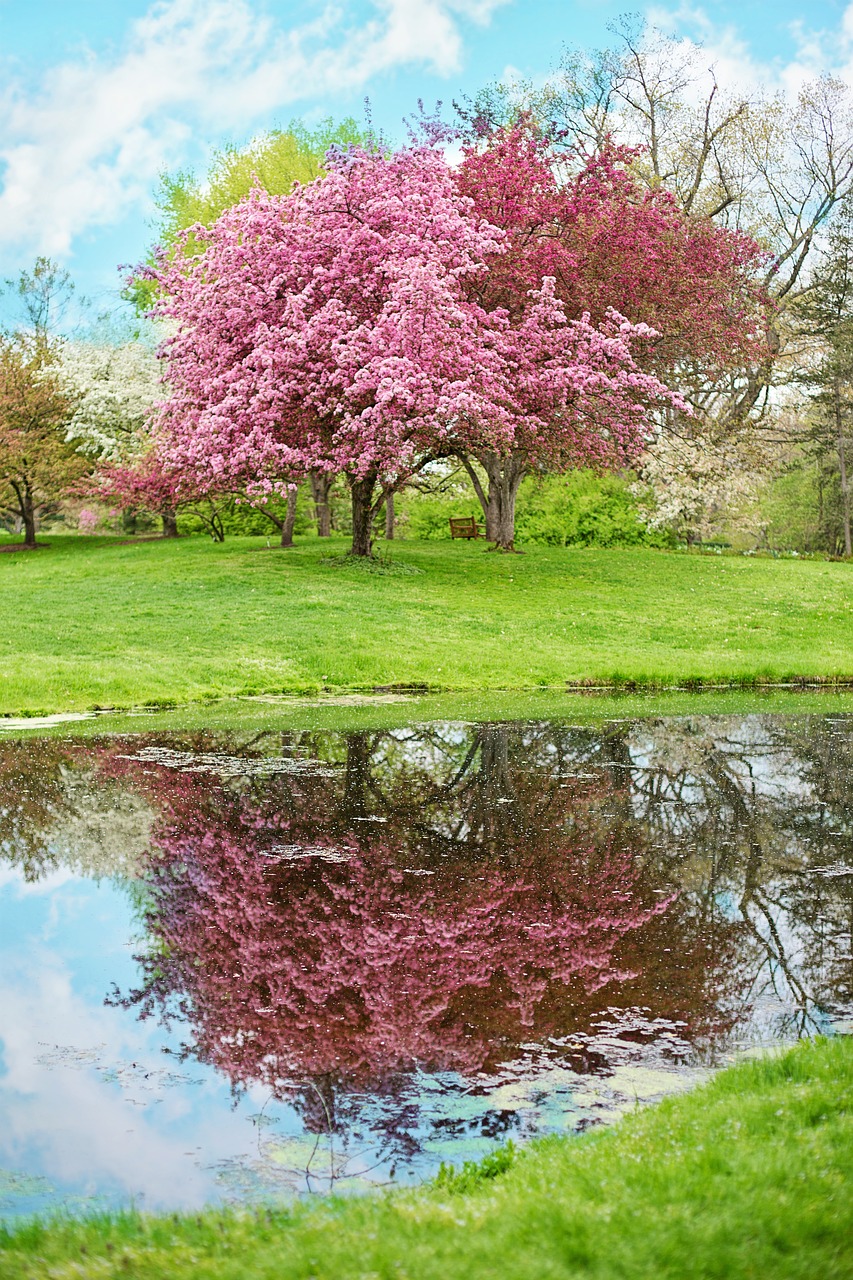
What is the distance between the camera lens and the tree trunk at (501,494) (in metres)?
36.1

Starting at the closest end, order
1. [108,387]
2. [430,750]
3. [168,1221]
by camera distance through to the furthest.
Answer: [168,1221], [430,750], [108,387]

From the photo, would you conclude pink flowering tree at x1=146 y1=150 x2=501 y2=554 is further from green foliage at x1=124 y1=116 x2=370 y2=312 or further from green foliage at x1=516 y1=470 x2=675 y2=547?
green foliage at x1=516 y1=470 x2=675 y2=547

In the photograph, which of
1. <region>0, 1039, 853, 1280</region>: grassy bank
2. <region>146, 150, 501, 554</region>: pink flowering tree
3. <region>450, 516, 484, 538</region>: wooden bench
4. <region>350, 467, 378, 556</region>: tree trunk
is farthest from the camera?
<region>450, 516, 484, 538</region>: wooden bench

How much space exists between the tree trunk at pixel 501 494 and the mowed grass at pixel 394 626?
2581 millimetres

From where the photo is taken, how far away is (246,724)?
50.9ft

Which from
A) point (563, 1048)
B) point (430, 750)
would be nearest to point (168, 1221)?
point (563, 1048)

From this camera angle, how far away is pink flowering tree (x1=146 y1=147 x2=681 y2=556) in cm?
2634

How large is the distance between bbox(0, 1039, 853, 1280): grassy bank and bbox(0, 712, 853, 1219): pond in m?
0.42

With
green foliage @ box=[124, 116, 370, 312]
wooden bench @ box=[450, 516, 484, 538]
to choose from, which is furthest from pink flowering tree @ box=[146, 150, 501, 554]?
green foliage @ box=[124, 116, 370, 312]

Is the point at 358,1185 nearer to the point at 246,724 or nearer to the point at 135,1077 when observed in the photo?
the point at 135,1077

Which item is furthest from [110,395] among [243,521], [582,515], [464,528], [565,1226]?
[565,1226]

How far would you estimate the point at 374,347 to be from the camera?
2642cm

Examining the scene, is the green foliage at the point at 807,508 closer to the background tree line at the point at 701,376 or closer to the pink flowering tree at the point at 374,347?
the background tree line at the point at 701,376

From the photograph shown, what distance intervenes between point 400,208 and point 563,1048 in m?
25.5
